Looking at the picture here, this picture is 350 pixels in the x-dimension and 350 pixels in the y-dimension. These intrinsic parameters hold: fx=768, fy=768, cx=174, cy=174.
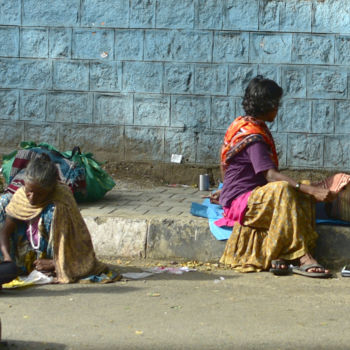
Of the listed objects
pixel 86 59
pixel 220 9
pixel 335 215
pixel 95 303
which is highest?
pixel 220 9

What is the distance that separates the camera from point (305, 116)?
813 cm

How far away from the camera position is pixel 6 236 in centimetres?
545

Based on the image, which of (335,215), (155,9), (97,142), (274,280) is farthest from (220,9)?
(274,280)

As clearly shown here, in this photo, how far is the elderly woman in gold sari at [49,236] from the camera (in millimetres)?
5391

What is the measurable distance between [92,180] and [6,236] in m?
1.69

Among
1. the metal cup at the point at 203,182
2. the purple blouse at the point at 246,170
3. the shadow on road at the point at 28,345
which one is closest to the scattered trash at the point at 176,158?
the metal cup at the point at 203,182

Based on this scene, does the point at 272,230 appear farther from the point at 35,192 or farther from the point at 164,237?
the point at 35,192

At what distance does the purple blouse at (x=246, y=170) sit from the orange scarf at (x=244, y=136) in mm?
40

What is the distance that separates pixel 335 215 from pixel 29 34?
→ 4.18 m

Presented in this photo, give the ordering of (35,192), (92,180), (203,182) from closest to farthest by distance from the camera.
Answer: (35,192) → (92,180) → (203,182)

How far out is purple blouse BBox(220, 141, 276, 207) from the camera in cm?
579

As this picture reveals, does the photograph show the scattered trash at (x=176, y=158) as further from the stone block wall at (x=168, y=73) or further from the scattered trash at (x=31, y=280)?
the scattered trash at (x=31, y=280)

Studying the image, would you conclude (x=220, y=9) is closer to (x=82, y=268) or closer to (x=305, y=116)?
(x=305, y=116)

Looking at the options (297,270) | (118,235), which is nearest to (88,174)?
(118,235)
